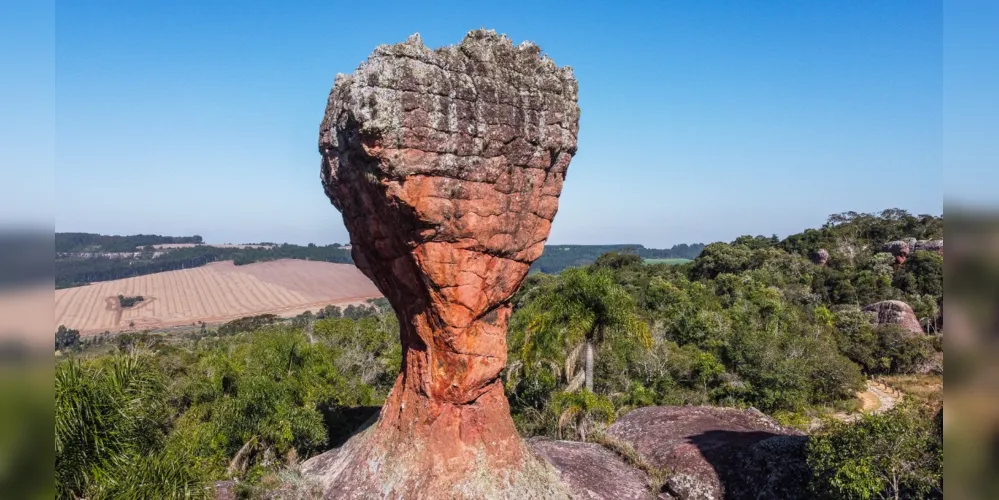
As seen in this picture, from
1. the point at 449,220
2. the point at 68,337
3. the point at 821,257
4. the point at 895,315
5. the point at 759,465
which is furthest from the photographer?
the point at 821,257

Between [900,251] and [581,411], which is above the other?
[900,251]

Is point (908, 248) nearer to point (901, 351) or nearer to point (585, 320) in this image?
point (901, 351)

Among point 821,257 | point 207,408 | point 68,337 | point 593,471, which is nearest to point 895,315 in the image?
point 821,257

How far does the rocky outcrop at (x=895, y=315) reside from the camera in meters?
46.6

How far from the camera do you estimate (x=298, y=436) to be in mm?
22781

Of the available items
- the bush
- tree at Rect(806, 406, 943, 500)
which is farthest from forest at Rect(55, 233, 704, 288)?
tree at Rect(806, 406, 943, 500)

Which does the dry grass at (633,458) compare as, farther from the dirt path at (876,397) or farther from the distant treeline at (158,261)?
the distant treeline at (158,261)

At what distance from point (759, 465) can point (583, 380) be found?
10507mm

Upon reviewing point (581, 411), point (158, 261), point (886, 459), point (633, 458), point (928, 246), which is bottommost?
point (633, 458)

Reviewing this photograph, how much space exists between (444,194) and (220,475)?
39.6ft

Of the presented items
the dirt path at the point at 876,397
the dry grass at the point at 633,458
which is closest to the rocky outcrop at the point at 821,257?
the dirt path at the point at 876,397

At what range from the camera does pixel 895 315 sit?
47281mm
